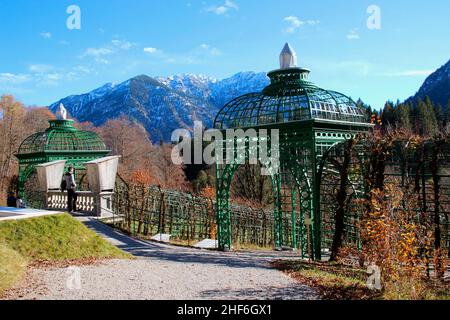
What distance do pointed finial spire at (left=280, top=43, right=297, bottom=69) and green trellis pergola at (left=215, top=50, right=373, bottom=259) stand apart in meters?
0.40

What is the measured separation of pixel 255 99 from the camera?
1480 cm

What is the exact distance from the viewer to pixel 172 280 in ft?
28.6

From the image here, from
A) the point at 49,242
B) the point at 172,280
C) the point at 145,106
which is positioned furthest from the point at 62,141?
the point at 145,106

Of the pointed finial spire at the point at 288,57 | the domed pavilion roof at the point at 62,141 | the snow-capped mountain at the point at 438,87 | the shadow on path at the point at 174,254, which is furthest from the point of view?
the snow-capped mountain at the point at 438,87

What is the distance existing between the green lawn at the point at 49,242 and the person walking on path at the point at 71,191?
12.1ft

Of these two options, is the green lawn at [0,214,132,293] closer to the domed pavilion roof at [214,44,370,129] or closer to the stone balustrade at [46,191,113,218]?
the stone balustrade at [46,191,113,218]

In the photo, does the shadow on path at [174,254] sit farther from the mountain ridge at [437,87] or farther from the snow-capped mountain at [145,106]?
the snow-capped mountain at [145,106]

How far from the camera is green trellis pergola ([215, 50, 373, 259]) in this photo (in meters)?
12.7

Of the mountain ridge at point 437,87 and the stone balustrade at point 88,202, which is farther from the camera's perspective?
the mountain ridge at point 437,87

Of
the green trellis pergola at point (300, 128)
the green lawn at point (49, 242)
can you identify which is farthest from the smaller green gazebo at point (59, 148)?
the green lawn at point (49, 242)

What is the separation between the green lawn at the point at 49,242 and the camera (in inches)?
400

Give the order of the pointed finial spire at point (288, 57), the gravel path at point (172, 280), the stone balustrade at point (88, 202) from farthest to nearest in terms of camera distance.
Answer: the stone balustrade at point (88, 202), the pointed finial spire at point (288, 57), the gravel path at point (172, 280)

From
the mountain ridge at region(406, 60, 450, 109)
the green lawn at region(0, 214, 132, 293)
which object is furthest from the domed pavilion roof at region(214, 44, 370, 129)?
the mountain ridge at region(406, 60, 450, 109)
